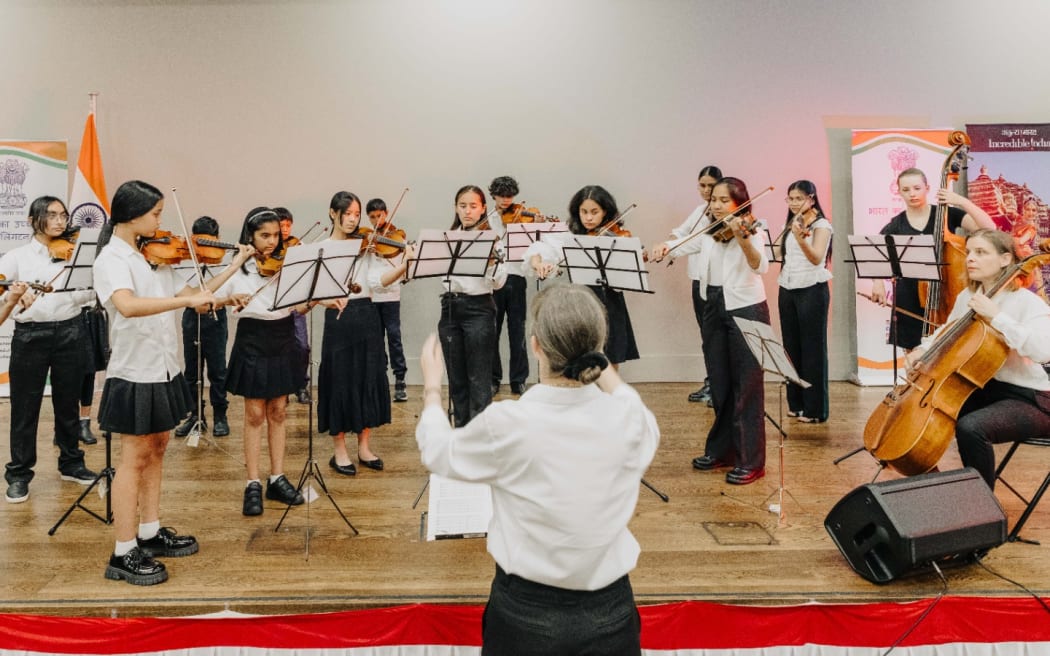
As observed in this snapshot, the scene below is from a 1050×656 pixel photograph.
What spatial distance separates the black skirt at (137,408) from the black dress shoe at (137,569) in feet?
1.62

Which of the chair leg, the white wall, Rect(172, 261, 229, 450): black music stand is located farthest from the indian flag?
the chair leg

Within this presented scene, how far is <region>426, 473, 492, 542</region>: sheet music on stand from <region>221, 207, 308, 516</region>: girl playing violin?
3.88 ft

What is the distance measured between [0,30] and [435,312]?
4.19 m

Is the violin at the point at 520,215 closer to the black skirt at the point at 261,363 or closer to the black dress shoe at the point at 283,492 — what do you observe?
the black skirt at the point at 261,363

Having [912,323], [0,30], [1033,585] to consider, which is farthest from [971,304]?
[0,30]

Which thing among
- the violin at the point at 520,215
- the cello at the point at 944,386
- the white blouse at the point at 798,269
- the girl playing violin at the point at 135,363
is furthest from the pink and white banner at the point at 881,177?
the girl playing violin at the point at 135,363

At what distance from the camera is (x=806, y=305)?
17.4 feet

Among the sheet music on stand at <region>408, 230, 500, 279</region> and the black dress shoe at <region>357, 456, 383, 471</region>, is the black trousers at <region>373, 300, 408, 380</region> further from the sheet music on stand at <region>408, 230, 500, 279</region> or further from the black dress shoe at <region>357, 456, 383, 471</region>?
the sheet music on stand at <region>408, 230, 500, 279</region>

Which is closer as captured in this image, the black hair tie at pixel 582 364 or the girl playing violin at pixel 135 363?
the black hair tie at pixel 582 364

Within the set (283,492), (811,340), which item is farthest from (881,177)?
(283,492)

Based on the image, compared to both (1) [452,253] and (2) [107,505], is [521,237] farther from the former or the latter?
(2) [107,505]

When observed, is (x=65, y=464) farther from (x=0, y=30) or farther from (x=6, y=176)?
(x=0, y=30)

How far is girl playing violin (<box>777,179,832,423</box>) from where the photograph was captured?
5.06 meters

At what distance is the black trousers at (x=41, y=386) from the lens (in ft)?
13.2
